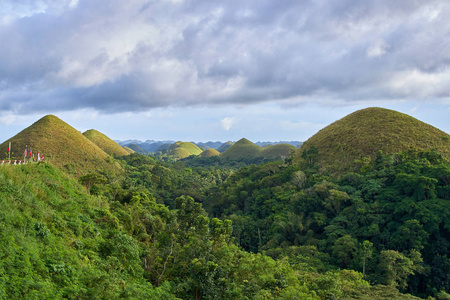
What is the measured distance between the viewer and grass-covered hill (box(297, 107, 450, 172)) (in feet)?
135

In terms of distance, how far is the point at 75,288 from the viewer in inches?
286

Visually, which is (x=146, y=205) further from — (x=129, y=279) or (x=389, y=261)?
(x=389, y=261)

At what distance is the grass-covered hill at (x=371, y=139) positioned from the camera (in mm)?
41000

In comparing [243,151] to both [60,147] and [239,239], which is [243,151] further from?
[239,239]

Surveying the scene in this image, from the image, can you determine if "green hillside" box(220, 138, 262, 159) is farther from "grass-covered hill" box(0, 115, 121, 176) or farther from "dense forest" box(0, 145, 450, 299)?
"dense forest" box(0, 145, 450, 299)

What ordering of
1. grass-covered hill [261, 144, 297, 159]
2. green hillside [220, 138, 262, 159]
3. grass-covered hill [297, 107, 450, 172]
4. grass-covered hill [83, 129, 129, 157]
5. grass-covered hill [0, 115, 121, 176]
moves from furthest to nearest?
green hillside [220, 138, 262, 159]
grass-covered hill [261, 144, 297, 159]
grass-covered hill [83, 129, 129, 157]
grass-covered hill [0, 115, 121, 176]
grass-covered hill [297, 107, 450, 172]

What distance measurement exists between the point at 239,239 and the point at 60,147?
44.9 m

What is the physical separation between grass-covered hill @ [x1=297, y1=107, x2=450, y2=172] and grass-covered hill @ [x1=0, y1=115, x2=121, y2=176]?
141ft

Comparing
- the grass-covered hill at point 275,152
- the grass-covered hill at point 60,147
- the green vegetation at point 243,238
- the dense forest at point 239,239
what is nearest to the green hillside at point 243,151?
the grass-covered hill at point 275,152

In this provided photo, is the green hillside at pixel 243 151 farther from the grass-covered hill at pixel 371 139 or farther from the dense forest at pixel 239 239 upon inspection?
the dense forest at pixel 239 239

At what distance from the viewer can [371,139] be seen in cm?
4422

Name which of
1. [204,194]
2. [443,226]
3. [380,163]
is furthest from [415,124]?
[204,194]

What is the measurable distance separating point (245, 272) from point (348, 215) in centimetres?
1836

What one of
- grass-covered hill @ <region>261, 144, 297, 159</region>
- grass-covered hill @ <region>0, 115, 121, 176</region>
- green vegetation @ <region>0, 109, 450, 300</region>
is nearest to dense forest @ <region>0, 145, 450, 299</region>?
green vegetation @ <region>0, 109, 450, 300</region>
